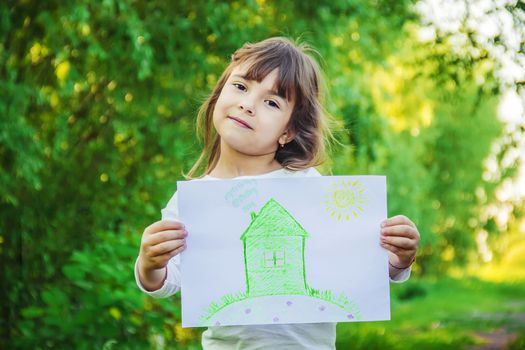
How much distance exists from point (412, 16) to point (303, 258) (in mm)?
3222

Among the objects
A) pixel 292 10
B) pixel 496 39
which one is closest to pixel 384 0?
pixel 292 10

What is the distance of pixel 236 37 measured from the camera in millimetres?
5590

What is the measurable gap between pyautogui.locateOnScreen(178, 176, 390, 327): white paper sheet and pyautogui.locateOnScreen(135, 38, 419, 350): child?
7cm

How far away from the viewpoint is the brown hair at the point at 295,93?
2615 millimetres

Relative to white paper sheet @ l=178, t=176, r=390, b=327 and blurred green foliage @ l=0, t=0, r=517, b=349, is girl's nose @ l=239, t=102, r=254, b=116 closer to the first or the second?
white paper sheet @ l=178, t=176, r=390, b=327

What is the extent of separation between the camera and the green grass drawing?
241 cm

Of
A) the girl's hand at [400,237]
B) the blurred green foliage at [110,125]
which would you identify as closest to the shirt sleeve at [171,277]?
the girl's hand at [400,237]

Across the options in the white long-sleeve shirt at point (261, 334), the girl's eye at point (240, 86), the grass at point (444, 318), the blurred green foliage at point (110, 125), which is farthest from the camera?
the grass at point (444, 318)

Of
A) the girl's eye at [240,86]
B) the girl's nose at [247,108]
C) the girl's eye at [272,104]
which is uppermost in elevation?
the girl's eye at [240,86]

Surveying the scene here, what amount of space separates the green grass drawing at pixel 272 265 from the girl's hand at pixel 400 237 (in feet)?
0.63

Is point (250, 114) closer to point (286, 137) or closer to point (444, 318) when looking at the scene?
point (286, 137)

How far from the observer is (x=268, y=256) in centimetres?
241

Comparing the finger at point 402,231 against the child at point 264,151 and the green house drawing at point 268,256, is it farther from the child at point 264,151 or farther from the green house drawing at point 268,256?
the green house drawing at point 268,256

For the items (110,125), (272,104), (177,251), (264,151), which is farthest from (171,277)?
(110,125)
